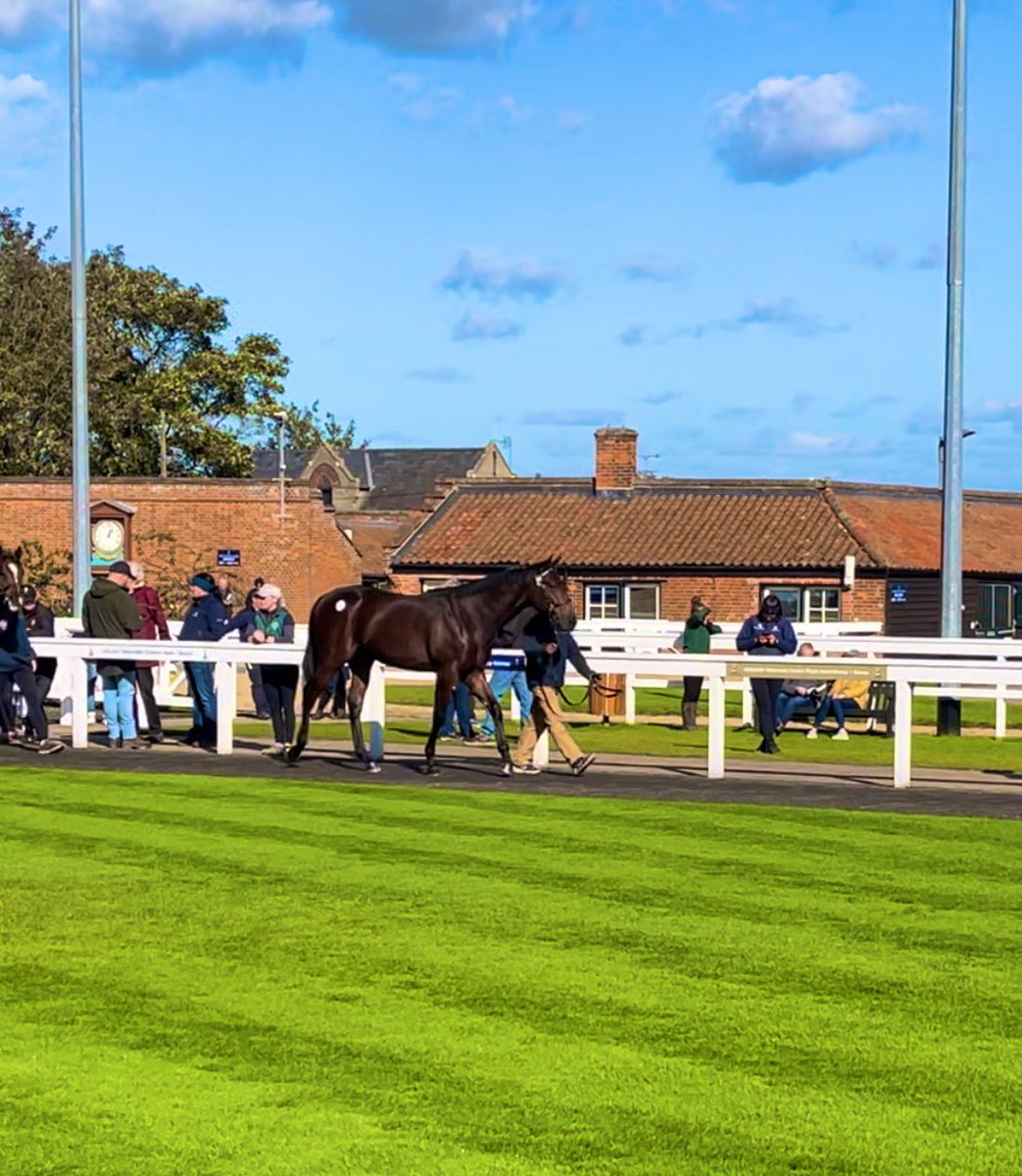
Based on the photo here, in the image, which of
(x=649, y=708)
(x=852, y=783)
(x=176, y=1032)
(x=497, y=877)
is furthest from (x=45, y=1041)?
(x=649, y=708)

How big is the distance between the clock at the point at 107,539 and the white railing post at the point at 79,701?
120ft

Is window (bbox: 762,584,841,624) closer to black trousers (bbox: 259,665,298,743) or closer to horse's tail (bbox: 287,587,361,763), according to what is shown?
black trousers (bbox: 259,665,298,743)

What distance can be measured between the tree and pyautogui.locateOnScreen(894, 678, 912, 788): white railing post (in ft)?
173

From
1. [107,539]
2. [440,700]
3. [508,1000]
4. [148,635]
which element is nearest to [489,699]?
[440,700]

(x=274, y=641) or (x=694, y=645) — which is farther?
(x=694, y=645)

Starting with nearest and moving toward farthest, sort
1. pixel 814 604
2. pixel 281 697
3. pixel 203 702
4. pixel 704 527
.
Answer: pixel 281 697, pixel 203 702, pixel 814 604, pixel 704 527

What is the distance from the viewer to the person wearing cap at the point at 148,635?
68.4 ft

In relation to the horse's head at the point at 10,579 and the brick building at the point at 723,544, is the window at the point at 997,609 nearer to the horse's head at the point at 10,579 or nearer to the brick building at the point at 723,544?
the brick building at the point at 723,544

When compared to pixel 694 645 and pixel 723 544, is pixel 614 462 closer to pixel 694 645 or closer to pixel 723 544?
pixel 723 544

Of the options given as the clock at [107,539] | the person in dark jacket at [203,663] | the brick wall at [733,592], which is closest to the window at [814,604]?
the brick wall at [733,592]

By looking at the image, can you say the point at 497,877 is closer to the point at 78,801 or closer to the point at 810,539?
the point at 78,801

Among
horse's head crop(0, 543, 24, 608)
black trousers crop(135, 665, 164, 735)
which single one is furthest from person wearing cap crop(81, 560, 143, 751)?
horse's head crop(0, 543, 24, 608)

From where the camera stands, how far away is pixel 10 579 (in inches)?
747

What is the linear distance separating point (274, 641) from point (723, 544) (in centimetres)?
3256
